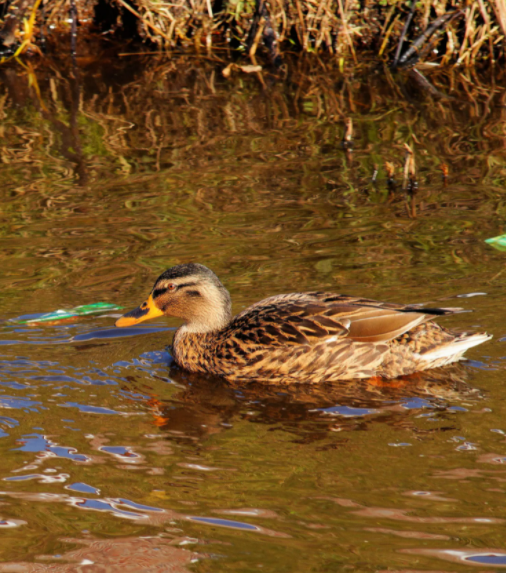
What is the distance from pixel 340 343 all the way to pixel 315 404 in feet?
1.74

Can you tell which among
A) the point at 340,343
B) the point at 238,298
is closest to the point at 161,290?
the point at 238,298

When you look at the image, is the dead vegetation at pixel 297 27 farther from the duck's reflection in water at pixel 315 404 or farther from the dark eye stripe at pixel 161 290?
the duck's reflection in water at pixel 315 404

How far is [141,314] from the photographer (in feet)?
21.6

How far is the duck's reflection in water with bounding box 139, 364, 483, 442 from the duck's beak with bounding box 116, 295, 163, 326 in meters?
0.51

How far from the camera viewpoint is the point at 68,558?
13.5 ft

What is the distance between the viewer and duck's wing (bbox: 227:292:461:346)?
6086 mm

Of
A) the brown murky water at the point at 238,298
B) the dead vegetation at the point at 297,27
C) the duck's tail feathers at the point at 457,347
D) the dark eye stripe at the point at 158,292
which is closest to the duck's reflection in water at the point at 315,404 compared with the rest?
the brown murky water at the point at 238,298

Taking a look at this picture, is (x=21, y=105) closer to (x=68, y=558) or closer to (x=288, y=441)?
(x=288, y=441)

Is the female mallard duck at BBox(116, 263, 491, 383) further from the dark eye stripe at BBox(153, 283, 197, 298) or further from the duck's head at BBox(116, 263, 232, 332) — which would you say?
the dark eye stripe at BBox(153, 283, 197, 298)

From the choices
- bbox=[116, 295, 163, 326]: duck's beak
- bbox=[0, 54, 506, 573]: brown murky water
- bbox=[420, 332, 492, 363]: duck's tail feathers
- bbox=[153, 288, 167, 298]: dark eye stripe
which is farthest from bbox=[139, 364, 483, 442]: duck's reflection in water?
bbox=[153, 288, 167, 298]: dark eye stripe

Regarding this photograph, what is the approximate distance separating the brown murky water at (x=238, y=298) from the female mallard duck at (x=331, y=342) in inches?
5.8

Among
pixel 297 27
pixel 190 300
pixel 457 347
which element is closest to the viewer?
pixel 457 347

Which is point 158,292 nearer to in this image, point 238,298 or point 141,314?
point 141,314

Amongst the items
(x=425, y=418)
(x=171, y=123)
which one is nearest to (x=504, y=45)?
(x=171, y=123)
